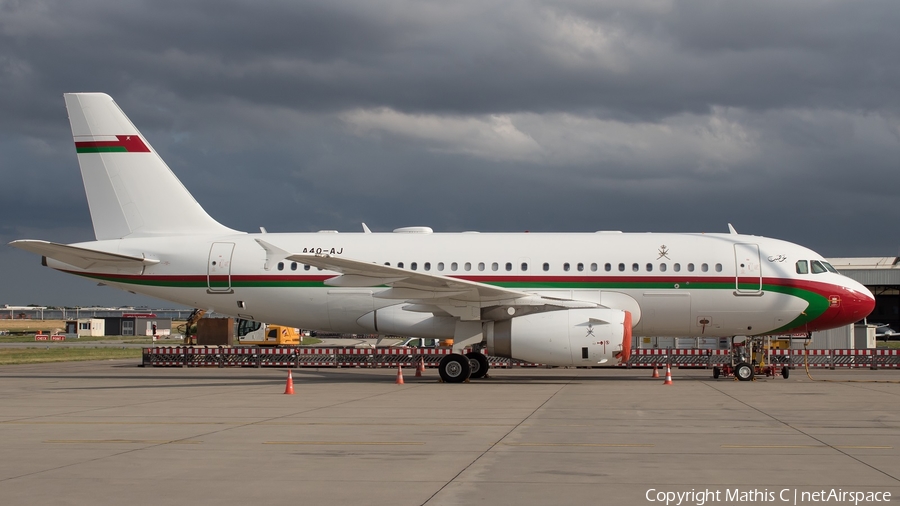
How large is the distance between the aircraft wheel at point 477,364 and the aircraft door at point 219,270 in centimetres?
695

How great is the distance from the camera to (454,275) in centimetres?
2331

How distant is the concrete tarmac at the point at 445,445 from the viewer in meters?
7.75

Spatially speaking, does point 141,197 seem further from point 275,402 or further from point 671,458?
point 671,458

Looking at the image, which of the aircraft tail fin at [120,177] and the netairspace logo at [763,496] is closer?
the netairspace logo at [763,496]

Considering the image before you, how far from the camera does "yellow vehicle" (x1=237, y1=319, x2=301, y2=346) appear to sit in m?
50.6

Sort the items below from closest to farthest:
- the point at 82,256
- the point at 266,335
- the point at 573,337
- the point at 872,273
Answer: the point at 573,337 → the point at 82,256 → the point at 266,335 → the point at 872,273

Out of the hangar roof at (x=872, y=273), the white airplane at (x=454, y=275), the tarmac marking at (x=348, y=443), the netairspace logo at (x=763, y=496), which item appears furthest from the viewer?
the hangar roof at (x=872, y=273)

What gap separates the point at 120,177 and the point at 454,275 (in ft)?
33.6

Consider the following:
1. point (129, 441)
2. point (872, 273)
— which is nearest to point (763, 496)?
point (129, 441)

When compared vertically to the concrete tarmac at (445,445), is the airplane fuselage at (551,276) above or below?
above

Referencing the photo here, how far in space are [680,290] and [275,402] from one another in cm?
1156

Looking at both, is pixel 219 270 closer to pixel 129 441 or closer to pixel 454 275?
pixel 454 275

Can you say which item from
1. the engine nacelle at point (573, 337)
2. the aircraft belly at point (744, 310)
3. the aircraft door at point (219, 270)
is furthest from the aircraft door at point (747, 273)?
A: the aircraft door at point (219, 270)

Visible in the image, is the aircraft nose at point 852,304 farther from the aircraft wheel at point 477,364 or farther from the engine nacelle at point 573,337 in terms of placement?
the aircraft wheel at point 477,364
